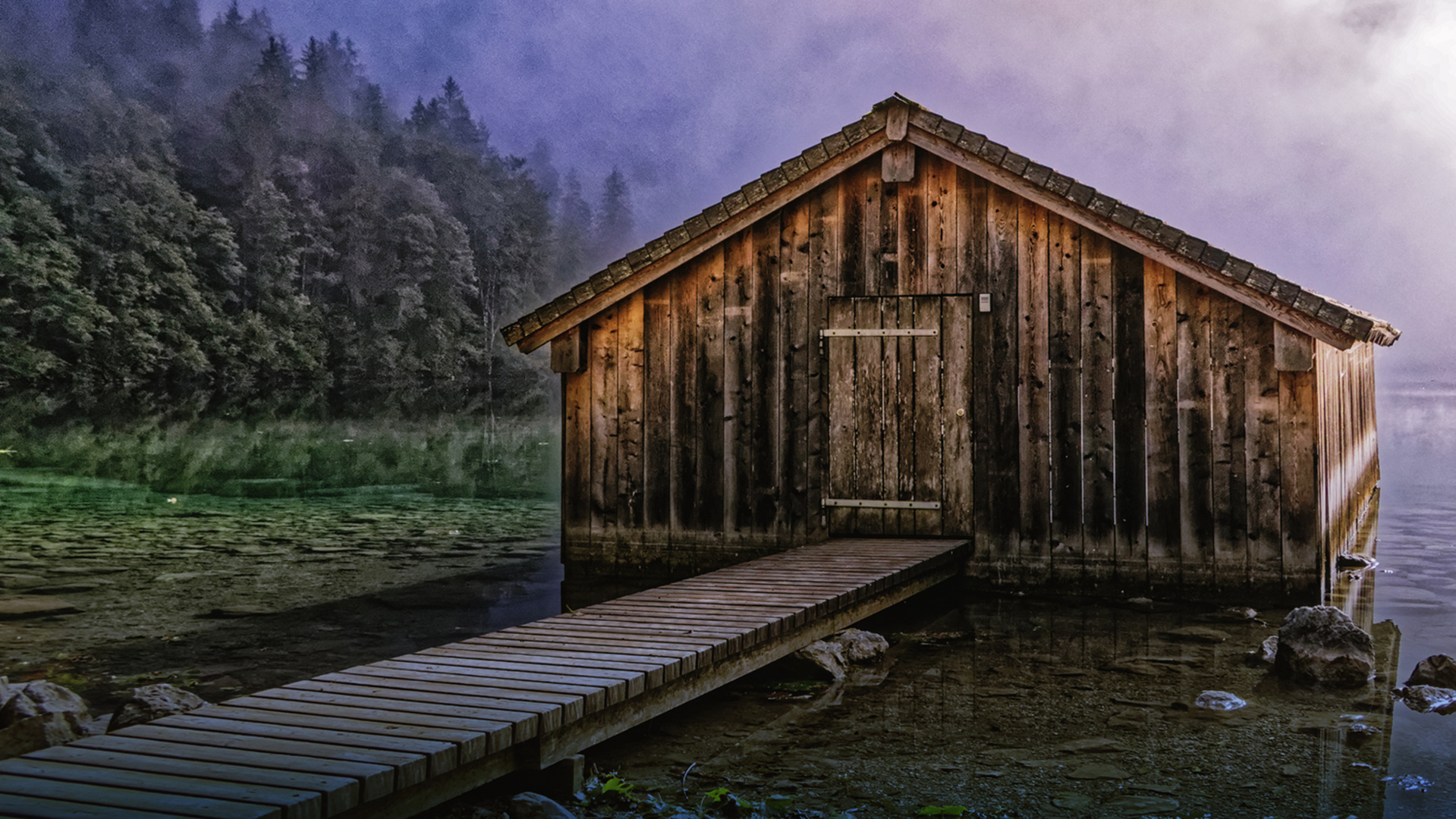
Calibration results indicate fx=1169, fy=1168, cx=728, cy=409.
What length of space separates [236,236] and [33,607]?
58.9 metres

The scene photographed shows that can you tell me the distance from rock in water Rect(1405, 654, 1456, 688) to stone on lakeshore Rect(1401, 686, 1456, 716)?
0.10 meters

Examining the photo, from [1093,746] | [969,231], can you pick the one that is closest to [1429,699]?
[1093,746]

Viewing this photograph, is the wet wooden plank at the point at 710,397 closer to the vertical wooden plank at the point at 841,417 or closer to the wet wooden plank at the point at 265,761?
the vertical wooden plank at the point at 841,417

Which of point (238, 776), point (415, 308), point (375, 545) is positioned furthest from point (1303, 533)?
point (415, 308)

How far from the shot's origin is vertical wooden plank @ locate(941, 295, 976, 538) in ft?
33.3

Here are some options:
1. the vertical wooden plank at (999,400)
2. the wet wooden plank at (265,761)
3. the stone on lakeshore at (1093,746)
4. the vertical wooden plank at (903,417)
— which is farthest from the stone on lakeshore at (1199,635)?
the wet wooden plank at (265,761)

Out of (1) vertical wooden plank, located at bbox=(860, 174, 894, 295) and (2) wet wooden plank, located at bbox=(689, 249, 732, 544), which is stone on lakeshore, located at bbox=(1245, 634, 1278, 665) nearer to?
(1) vertical wooden plank, located at bbox=(860, 174, 894, 295)

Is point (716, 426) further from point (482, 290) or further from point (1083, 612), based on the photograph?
point (482, 290)

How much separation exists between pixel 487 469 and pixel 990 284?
17.1 metres

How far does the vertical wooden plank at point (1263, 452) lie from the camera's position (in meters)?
9.25

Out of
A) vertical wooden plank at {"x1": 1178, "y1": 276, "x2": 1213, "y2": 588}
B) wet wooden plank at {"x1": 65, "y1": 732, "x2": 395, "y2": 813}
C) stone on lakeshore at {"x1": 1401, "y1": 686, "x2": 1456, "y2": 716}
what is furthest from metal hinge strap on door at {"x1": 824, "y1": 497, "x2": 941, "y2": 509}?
wet wooden plank at {"x1": 65, "y1": 732, "x2": 395, "y2": 813}

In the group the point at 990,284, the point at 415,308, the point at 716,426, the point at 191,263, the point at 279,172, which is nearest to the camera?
the point at 990,284

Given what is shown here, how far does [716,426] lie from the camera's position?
10.8 m

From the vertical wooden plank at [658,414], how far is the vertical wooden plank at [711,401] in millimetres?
274
